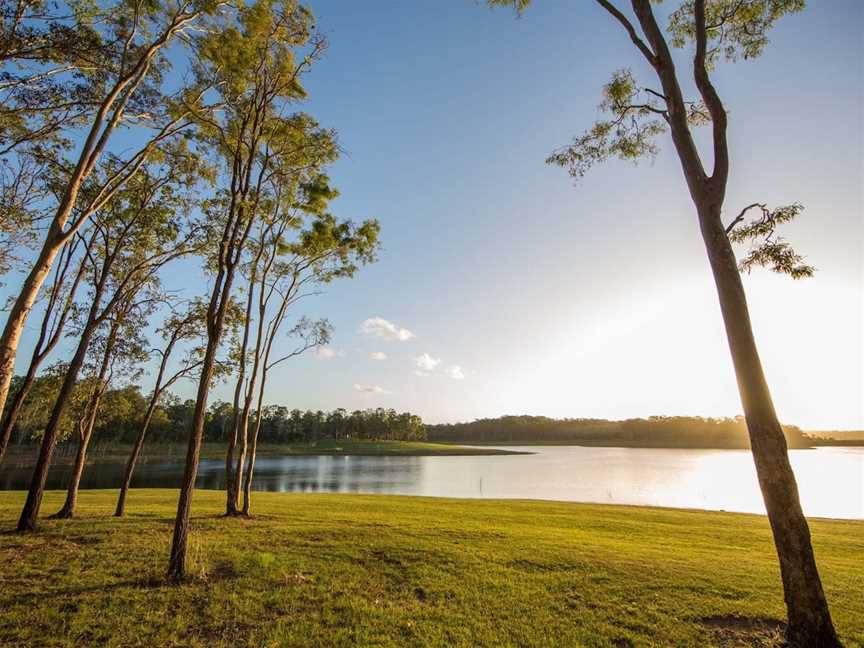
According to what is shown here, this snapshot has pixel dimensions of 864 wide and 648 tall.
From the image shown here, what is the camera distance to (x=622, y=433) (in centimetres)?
14912

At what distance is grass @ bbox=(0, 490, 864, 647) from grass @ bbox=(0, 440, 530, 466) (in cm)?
7858

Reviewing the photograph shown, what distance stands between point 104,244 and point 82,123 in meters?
4.37

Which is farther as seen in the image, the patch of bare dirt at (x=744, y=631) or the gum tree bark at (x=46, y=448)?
the gum tree bark at (x=46, y=448)

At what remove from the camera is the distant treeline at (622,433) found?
12788 centimetres

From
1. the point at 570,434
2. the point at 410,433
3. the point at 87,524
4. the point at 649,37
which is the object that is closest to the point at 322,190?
the point at 649,37

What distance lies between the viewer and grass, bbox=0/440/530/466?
77.6 metres

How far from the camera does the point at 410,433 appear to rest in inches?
5443

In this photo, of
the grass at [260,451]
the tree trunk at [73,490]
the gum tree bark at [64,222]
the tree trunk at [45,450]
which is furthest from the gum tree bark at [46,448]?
the grass at [260,451]

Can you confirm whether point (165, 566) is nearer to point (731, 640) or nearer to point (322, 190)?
point (731, 640)

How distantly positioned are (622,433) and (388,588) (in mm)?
160969

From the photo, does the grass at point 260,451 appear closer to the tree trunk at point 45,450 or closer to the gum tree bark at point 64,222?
the tree trunk at point 45,450

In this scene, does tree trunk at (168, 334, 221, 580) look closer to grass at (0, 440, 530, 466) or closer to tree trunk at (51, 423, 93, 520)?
tree trunk at (51, 423, 93, 520)

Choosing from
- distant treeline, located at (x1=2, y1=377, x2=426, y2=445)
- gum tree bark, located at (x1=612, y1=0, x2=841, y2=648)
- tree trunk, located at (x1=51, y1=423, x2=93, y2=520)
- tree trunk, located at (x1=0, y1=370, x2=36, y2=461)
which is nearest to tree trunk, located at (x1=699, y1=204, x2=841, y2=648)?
gum tree bark, located at (x1=612, y1=0, x2=841, y2=648)

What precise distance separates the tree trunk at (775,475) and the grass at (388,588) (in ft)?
1.97
